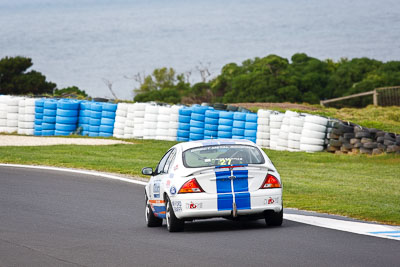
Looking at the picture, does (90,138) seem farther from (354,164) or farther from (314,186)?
(314,186)

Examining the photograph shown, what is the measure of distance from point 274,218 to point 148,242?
82.9 inches

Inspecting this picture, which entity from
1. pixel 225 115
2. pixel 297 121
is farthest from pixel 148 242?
pixel 225 115

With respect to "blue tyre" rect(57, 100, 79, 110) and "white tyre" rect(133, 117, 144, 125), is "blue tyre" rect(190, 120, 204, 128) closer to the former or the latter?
"white tyre" rect(133, 117, 144, 125)

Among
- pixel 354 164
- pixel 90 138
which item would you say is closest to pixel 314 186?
pixel 354 164

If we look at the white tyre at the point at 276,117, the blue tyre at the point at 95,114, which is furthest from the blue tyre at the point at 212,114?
the blue tyre at the point at 95,114

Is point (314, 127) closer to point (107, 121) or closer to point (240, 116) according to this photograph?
point (240, 116)

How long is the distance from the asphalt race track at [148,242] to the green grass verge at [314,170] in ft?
9.85

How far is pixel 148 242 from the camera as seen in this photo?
10.4 meters

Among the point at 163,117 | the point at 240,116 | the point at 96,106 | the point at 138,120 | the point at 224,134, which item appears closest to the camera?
the point at 240,116

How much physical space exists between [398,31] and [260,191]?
12715cm

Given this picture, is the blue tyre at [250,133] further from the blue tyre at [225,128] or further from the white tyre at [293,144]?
the white tyre at [293,144]

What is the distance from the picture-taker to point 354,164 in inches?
1016

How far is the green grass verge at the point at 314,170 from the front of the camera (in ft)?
49.6

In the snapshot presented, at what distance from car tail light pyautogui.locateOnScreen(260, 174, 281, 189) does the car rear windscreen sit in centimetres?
29
